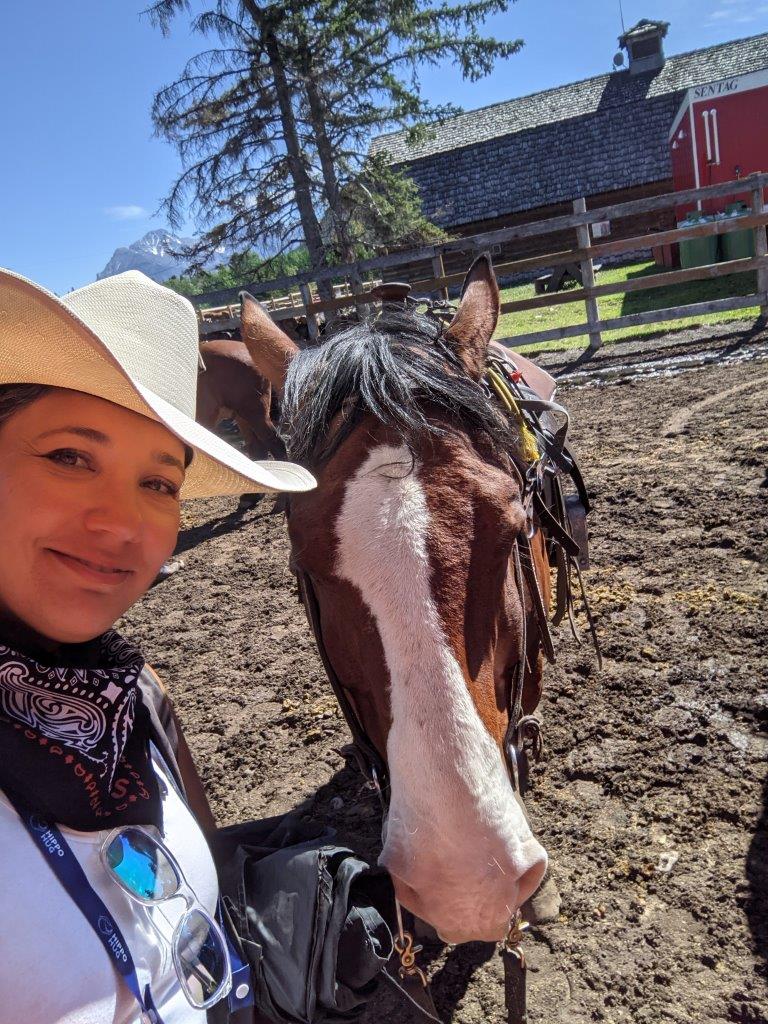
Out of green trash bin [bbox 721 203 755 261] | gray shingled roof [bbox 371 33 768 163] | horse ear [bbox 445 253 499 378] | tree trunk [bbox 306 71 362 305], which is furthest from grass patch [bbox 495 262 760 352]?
gray shingled roof [bbox 371 33 768 163]

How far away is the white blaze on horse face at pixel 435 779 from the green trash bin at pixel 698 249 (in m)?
17.0

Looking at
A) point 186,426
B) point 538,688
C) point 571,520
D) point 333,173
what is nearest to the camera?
point 186,426

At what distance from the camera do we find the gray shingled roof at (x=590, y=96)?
27.0m

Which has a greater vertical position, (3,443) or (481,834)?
(3,443)

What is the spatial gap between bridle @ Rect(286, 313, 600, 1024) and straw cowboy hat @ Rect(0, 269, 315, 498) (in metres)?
0.41

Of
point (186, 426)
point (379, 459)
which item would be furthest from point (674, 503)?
point (186, 426)

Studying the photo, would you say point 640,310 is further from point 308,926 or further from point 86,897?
point 86,897

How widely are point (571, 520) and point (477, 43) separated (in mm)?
13998

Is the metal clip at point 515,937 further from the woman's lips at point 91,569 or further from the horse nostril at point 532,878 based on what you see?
the woman's lips at point 91,569

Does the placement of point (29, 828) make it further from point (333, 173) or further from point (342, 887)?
point (333, 173)

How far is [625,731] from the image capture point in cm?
297

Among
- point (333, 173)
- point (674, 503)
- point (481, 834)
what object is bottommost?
point (674, 503)

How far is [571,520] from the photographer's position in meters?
3.10

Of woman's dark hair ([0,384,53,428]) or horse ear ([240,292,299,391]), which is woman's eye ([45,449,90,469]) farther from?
horse ear ([240,292,299,391])
